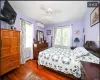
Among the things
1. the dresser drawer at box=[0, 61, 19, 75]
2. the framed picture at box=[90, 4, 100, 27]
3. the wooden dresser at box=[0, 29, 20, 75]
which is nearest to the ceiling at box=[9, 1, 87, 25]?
the framed picture at box=[90, 4, 100, 27]

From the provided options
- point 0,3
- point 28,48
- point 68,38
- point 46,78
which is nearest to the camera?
point 46,78

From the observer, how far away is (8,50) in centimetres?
220

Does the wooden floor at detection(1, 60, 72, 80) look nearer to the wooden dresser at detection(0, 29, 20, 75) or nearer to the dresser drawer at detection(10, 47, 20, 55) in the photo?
the wooden dresser at detection(0, 29, 20, 75)

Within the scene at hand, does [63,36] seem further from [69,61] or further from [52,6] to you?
[69,61]

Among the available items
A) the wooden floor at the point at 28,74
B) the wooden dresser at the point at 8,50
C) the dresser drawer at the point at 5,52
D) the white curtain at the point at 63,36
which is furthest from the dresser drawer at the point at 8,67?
the white curtain at the point at 63,36

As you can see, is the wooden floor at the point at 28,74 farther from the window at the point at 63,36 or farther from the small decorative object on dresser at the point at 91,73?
the window at the point at 63,36

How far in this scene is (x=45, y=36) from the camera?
5531 millimetres

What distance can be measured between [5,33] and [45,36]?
3576mm

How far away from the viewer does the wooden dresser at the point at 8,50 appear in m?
2.02

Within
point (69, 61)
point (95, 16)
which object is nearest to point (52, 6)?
point (95, 16)

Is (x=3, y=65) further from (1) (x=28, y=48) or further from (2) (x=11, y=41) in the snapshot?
(1) (x=28, y=48)

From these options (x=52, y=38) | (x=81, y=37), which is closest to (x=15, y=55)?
(x=52, y=38)

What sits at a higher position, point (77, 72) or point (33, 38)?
point (33, 38)

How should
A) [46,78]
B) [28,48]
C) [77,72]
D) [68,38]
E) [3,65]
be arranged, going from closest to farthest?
[77,72]
[3,65]
[46,78]
[28,48]
[68,38]
